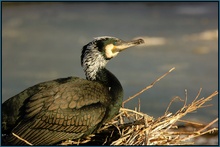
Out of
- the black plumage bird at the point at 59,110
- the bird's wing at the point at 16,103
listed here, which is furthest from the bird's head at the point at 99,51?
the bird's wing at the point at 16,103

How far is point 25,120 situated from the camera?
18.5 ft

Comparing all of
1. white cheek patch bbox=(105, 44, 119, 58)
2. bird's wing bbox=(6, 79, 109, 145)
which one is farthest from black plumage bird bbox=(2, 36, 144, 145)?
white cheek patch bbox=(105, 44, 119, 58)

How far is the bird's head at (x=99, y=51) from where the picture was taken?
6121mm

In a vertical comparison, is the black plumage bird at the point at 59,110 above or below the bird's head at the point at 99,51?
below

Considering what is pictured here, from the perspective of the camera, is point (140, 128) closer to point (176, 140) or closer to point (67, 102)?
point (176, 140)

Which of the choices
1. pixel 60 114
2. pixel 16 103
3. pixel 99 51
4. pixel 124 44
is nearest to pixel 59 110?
pixel 60 114

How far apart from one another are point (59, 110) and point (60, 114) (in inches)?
1.5

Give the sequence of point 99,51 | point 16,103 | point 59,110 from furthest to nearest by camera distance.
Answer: point 99,51 < point 16,103 < point 59,110

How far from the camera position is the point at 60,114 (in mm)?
5641

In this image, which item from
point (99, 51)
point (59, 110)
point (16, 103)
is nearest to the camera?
point (59, 110)

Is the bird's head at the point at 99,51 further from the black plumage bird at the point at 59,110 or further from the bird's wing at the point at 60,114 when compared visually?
the bird's wing at the point at 60,114

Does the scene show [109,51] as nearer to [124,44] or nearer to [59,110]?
[124,44]

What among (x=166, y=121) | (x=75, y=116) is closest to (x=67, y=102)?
(x=75, y=116)

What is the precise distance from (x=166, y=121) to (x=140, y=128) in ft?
0.87
